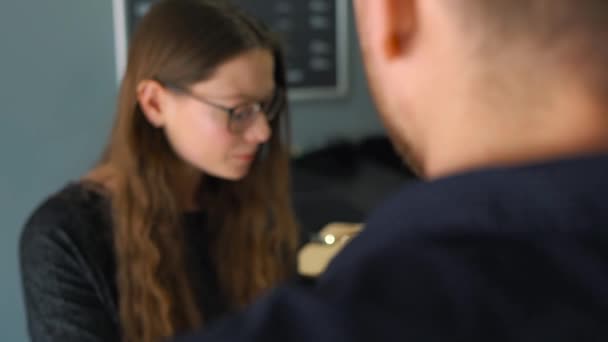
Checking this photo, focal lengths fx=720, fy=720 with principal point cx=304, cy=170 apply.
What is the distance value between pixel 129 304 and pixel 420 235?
0.84m

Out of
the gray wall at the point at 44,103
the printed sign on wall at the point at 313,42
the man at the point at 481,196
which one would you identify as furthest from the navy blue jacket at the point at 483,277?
the printed sign on wall at the point at 313,42

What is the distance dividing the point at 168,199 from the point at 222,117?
0.17m

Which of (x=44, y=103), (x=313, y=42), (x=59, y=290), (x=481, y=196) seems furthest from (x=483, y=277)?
(x=313, y=42)

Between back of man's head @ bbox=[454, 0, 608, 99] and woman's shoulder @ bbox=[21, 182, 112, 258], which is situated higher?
back of man's head @ bbox=[454, 0, 608, 99]

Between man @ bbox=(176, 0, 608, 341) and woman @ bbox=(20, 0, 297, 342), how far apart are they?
729 millimetres

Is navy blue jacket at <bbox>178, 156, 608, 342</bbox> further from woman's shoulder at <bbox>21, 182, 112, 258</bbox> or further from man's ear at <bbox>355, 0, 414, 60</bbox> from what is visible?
woman's shoulder at <bbox>21, 182, 112, 258</bbox>

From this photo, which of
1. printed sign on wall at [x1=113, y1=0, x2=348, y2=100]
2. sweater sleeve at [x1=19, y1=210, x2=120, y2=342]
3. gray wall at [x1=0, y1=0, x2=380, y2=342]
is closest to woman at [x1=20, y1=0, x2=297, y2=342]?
sweater sleeve at [x1=19, y1=210, x2=120, y2=342]

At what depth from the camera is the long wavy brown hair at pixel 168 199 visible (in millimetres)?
1130

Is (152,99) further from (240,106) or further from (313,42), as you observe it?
(313,42)

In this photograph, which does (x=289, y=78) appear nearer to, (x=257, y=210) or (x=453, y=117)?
(x=257, y=210)

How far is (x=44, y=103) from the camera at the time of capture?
1.61 metres

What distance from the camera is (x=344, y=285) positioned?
36 cm

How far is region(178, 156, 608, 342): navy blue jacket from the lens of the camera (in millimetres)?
335

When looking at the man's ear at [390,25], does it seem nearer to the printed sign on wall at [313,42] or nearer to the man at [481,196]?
the man at [481,196]
